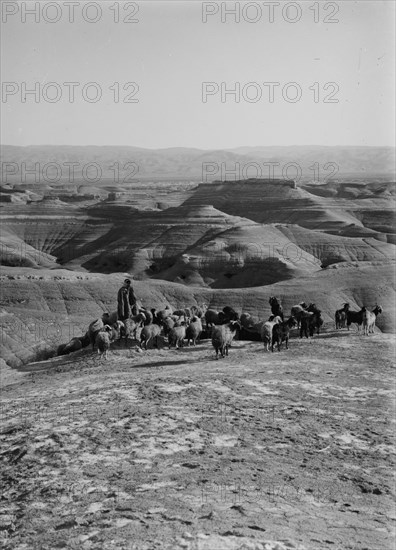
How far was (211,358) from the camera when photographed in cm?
2336

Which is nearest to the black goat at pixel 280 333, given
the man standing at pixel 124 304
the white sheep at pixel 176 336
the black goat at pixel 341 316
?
the white sheep at pixel 176 336

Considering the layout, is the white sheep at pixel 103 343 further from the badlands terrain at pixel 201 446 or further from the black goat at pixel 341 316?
the black goat at pixel 341 316

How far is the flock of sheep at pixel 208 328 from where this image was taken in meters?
24.5

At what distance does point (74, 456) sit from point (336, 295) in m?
45.8

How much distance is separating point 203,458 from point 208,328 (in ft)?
59.6

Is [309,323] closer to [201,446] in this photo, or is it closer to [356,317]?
[356,317]

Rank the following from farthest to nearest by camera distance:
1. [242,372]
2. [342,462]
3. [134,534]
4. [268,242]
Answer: [268,242] < [242,372] < [342,462] < [134,534]

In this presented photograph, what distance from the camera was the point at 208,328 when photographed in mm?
30641

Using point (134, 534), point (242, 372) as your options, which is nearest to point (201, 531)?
point (134, 534)

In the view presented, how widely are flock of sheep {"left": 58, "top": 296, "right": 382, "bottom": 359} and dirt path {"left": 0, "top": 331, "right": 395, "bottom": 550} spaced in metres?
3.40

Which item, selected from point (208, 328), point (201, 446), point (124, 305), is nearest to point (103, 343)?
point (124, 305)

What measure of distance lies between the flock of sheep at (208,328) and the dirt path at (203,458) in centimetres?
340

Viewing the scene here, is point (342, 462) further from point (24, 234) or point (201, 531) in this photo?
point (24, 234)

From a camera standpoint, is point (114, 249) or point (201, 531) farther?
point (114, 249)
